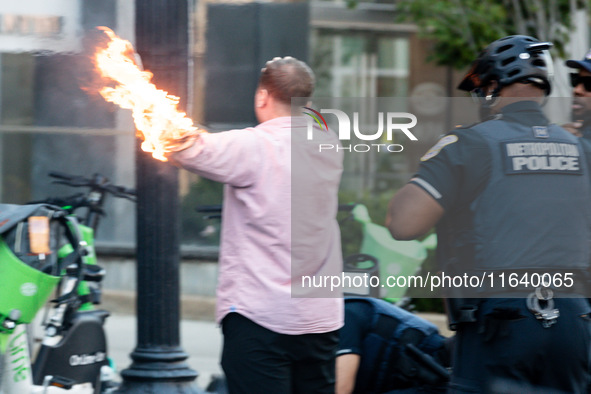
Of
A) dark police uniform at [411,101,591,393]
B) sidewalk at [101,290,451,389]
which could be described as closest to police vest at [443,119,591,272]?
dark police uniform at [411,101,591,393]

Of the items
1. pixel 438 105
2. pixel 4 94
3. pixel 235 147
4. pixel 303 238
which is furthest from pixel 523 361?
pixel 438 105

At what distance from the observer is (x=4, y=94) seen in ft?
32.1

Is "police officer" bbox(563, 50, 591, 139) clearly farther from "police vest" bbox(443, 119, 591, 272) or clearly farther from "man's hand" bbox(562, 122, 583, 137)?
"police vest" bbox(443, 119, 591, 272)

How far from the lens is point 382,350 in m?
4.04

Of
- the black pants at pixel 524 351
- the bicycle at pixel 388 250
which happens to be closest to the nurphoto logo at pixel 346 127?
the black pants at pixel 524 351

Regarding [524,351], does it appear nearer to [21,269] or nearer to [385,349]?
[385,349]

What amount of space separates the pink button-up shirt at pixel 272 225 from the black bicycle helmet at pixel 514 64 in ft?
Result: 2.10

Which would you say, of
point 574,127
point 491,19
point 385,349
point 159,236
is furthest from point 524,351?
point 491,19

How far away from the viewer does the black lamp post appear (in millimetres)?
5047

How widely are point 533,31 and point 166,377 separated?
8.79 m

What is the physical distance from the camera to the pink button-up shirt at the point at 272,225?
3.18 metres

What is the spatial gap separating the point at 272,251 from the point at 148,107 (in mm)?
641

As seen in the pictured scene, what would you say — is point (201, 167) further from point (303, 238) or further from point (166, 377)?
point (166, 377)

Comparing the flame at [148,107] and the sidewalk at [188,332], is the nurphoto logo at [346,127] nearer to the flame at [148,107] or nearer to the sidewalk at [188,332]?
the flame at [148,107]
